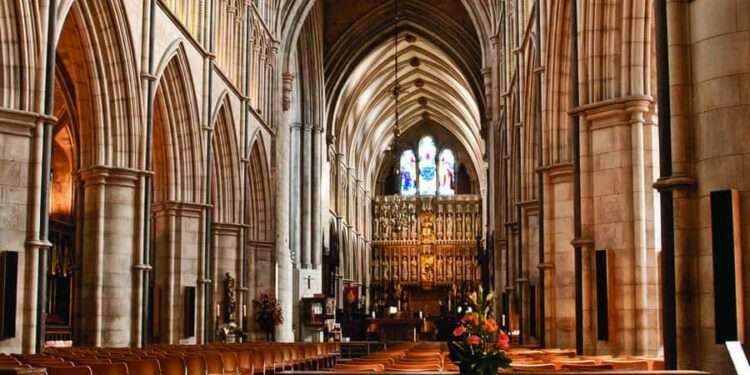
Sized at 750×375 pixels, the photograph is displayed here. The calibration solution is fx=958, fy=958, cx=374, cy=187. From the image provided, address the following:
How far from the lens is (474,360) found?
757cm

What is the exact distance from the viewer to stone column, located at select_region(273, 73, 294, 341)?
1527 inches

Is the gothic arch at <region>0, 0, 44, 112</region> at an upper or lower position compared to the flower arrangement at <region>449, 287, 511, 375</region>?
upper

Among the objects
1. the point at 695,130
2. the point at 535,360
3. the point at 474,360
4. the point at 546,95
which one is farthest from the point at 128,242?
the point at 474,360

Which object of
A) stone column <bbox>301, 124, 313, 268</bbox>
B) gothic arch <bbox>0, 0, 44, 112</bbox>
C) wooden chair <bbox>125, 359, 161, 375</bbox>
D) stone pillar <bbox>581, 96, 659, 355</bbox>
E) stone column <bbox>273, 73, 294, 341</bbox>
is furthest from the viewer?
stone column <bbox>301, 124, 313, 268</bbox>

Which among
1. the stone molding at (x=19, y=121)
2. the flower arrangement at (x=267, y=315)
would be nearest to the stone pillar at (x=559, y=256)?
the stone molding at (x=19, y=121)

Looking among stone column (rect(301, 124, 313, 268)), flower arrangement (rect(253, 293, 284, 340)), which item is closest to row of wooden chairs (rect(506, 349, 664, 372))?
flower arrangement (rect(253, 293, 284, 340))

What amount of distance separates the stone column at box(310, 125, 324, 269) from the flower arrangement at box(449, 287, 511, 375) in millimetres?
39907

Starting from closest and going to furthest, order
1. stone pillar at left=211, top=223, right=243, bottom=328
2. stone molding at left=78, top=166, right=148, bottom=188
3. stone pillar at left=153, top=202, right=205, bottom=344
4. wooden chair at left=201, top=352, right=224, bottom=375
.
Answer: wooden chair at left=201, top=352, right=224, bottom=375, stone molding at left=78, top=166, right=148, bottom=188, stone pillar at left=153, top=202, right=205, bottom=344, stone pillar at left=211, top=223, right=243, bottom=328

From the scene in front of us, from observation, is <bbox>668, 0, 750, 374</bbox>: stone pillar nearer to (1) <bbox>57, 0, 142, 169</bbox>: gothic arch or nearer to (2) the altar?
(1) <bbox>57, 0, 142, 169</bbox>: gothic arch

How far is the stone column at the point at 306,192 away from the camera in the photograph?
46906 mm

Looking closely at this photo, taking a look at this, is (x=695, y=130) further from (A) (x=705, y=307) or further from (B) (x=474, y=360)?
(B) (x=474, y=360)

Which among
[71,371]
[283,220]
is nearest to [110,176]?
[71,371]

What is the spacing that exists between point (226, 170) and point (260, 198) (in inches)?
226

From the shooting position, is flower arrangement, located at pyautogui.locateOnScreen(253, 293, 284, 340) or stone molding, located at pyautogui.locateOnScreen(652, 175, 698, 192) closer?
stone molding, located at pyautogui.locateOnScreen(652, 175, 698, 192)
